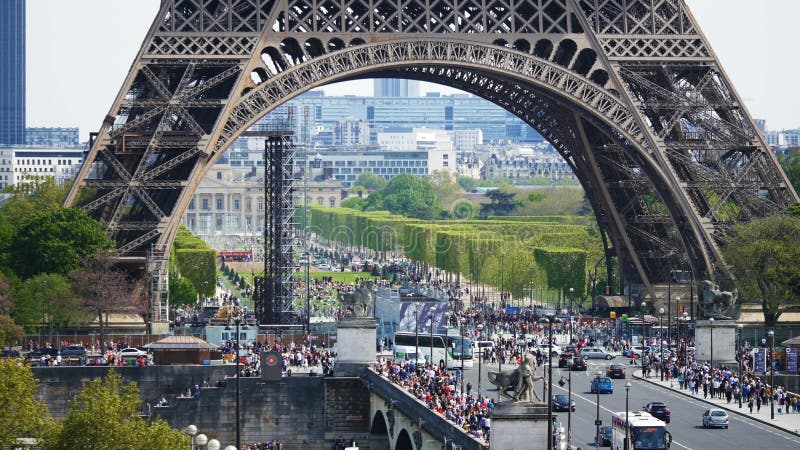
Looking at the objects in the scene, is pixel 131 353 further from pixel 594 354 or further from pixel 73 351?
pixel 594 354

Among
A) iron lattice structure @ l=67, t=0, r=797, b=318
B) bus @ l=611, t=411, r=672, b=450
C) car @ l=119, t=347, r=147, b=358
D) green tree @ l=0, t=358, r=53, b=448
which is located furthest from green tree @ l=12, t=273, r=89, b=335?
bus @ l=611, t=411, r=672, b=450

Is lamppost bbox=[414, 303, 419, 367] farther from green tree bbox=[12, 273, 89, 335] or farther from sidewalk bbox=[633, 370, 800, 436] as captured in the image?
green tree bbox=[12, 273, 89, 335]

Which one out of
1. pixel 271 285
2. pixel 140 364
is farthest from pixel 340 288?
pixel 140 364

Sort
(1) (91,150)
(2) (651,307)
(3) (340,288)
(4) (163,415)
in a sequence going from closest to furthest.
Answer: (4) (163,415) → (1) (91,150) → (2) (651,307) → (3) (340,288)

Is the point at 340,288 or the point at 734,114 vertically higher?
the point at 734,114

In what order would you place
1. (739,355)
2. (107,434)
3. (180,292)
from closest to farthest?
(107,434), (739,355), (180,292)

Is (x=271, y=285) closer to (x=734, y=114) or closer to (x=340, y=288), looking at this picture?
(x=734, y=114)

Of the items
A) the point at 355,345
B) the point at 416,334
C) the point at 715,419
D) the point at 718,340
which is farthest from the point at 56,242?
the point at 715,419
